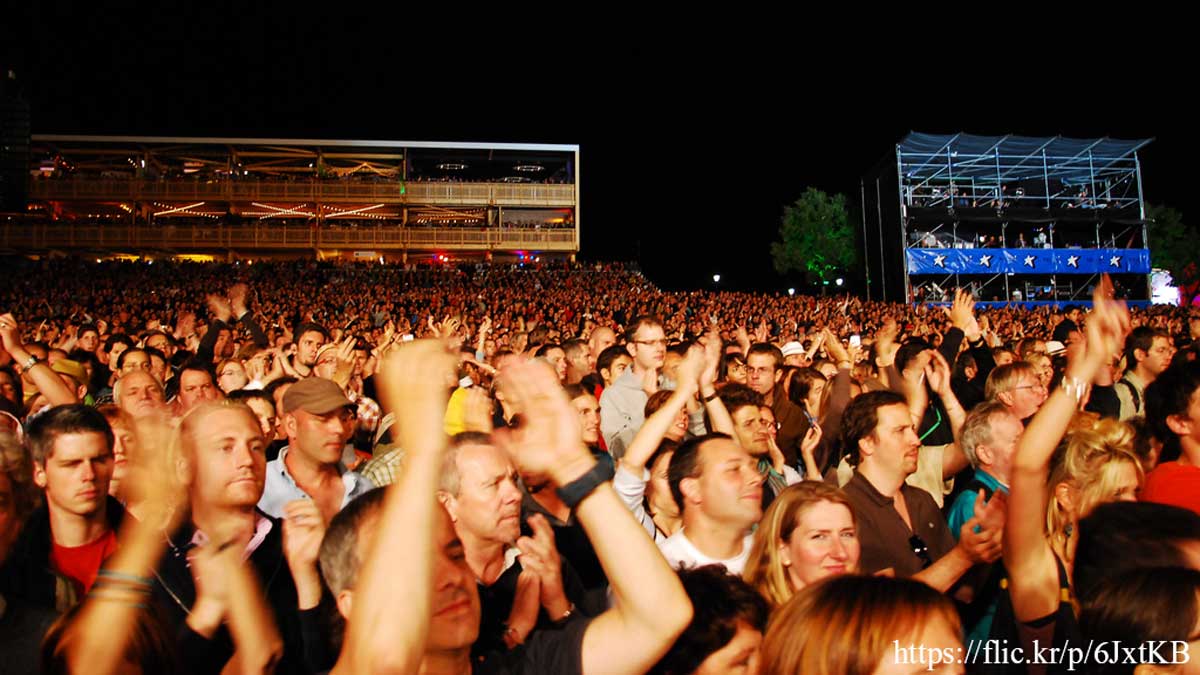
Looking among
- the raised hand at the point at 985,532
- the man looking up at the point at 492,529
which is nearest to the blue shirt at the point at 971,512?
the raised hand at the point at 985,532

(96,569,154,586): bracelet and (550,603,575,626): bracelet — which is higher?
(96,569,154,586): bracelet

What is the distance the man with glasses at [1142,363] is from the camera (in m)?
5.51

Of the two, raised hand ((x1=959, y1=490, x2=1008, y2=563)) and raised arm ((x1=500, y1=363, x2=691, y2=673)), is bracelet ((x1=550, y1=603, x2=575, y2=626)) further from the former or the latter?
raised hand ((x1=959, y1=490, x2=1008, y2=563))

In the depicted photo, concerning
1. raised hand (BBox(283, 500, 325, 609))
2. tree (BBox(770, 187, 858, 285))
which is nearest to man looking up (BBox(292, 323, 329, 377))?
raised hand (BBox(283, 500, 325, 609))

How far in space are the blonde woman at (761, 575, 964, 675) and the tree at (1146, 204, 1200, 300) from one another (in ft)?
216

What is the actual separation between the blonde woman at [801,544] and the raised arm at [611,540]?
80cm

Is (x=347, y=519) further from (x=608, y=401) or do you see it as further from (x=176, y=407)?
(x=176, y=407)

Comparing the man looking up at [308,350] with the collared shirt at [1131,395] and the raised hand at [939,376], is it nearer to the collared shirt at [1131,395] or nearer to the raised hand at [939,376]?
the raised hand at [939,376]

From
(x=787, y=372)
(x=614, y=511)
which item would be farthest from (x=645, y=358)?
(x=614, y=511)

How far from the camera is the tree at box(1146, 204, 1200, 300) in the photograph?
55094mm

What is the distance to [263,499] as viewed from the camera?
12.0ft

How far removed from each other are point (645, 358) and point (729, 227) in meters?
70.1

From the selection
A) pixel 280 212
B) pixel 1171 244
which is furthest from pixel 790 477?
pixel 1171 244

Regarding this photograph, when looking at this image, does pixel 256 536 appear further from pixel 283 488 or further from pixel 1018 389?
pixel 1018 389
